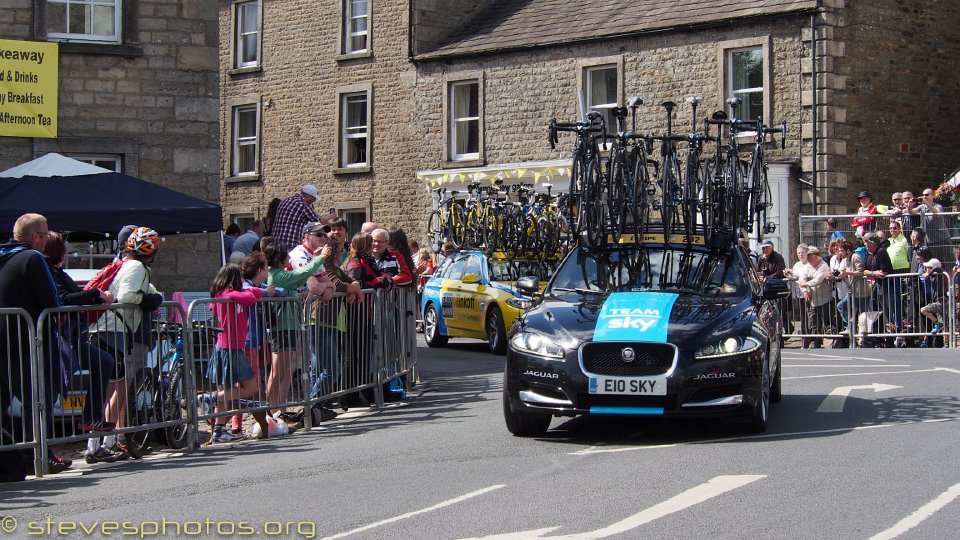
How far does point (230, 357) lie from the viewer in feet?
38.0

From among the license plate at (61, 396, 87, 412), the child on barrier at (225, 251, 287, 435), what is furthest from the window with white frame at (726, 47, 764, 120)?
the license plate at (61, 396, 87, 412)

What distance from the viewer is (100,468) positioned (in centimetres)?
1041

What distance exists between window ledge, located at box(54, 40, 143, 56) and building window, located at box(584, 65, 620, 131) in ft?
47.9

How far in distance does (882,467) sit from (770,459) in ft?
2.56

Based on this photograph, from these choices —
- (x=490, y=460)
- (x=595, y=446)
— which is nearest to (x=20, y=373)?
(x=490, y=460)

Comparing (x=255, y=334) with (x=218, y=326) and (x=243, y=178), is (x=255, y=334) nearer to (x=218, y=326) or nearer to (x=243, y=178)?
(x=218, y=326)

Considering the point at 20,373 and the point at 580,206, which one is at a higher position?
the point at 580,206

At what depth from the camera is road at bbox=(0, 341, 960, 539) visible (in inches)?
299

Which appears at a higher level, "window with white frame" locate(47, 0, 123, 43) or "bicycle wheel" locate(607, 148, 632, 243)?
"window with white frame" locate(47, 0, 123, 43)

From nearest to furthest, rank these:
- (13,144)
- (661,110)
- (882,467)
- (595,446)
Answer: (882,467) → (595,446) → (13,144) → (661,110)

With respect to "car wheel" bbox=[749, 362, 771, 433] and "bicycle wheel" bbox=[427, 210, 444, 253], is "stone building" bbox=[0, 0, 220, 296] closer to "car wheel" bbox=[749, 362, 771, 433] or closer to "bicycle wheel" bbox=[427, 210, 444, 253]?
"bicycle wheel" bbox=[427, 210, 444, 253]

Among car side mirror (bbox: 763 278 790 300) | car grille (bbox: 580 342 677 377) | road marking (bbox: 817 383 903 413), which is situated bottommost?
road marking (bbox: 817 383 903 413)

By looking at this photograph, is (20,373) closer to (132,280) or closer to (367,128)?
(132,280)

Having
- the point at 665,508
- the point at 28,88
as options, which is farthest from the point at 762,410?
the point at 28,88
